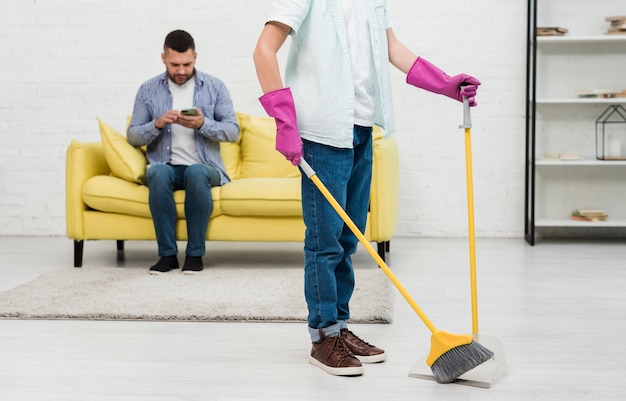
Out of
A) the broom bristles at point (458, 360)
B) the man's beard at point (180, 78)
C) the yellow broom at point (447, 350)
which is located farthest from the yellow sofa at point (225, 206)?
the broom bristles at point (458, 360)

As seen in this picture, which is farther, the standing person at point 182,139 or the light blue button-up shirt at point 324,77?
the standing person at point 182,139

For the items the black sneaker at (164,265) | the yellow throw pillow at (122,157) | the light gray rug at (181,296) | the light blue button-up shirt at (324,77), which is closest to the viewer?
the light blue button-up shirt at (324,77)

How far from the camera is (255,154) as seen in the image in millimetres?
4395

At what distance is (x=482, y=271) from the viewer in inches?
153

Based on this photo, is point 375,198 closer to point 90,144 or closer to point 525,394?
point 90,144

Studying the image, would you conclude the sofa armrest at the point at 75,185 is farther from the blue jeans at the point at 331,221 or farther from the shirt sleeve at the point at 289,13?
the shirt sleeve at the point at 289,13

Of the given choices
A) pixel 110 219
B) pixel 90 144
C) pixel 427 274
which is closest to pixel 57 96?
pixel 90 144

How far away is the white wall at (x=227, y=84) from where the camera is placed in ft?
16.2

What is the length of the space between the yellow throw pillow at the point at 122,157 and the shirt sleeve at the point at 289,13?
1999mm

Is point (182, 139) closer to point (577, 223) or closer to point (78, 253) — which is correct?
point (78, 253)

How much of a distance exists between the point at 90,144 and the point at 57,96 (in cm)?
117

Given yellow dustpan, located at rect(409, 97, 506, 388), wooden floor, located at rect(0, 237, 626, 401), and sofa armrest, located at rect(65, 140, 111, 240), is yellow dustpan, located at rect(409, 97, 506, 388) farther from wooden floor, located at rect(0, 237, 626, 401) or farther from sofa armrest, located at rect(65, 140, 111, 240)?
sofa armrest, located at rect(65, 140, 111, 240)

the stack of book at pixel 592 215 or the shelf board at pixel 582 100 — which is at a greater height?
the shelf board at pixel 582 100

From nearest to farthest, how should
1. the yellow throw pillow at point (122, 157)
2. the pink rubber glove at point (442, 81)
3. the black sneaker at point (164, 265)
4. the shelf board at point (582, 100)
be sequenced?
the pink rubber glove at point (442, 81)
the black sneaker at point (164, 265)
the yellow throw pillow at point (122, 157)
the shelf board at point (582, 100)
